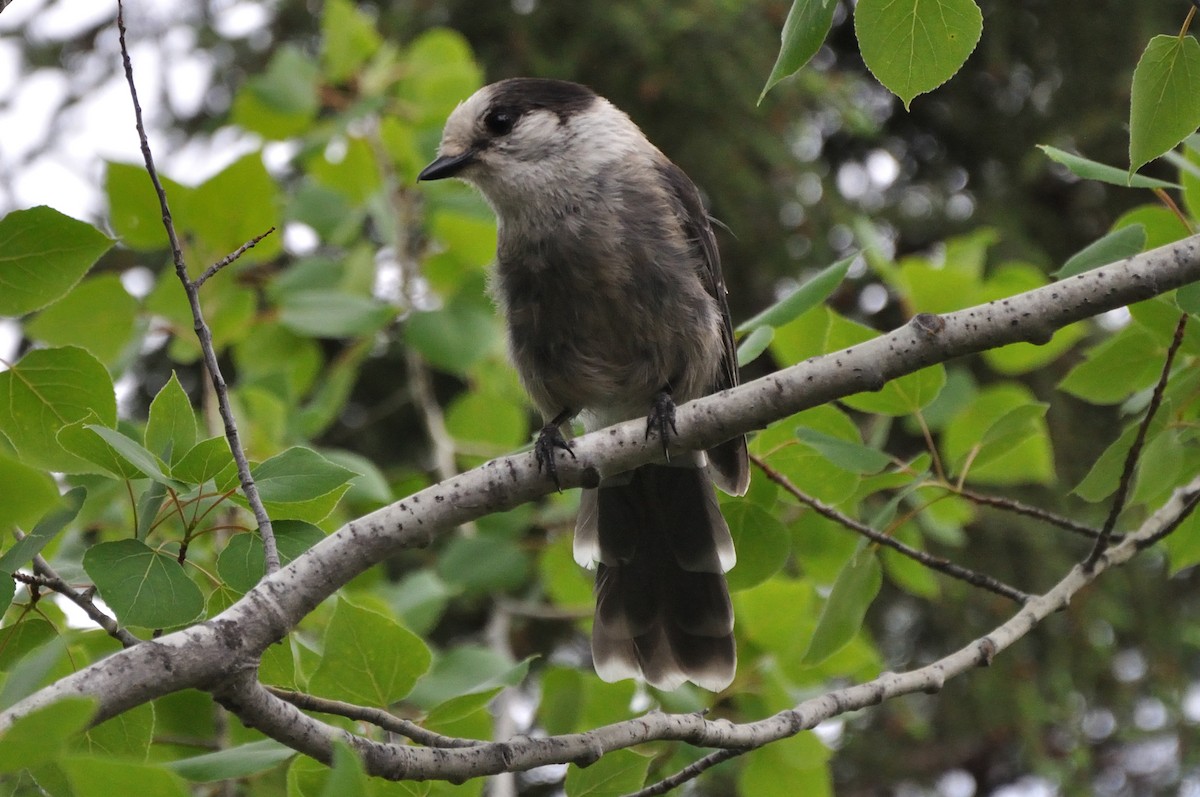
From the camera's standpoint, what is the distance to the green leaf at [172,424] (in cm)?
201

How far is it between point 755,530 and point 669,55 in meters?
3.25

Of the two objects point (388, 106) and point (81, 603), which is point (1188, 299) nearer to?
point (81, 603)

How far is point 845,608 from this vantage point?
245 cm

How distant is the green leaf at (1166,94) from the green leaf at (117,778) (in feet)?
5.18

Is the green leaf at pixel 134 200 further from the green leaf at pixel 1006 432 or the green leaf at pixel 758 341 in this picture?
the green leaf at pixel 1006 432

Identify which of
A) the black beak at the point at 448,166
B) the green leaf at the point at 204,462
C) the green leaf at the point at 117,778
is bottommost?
the black beak at the point at 448,166

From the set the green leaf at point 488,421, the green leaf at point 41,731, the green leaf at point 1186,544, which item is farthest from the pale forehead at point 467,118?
the green leaf at point 41,731

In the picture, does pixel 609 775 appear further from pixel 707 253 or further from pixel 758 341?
pixel 707 253

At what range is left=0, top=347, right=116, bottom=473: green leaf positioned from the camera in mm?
2025

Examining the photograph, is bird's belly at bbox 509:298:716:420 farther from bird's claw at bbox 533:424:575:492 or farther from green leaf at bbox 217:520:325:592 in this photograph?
green leaf at bbox 217:520:325:592

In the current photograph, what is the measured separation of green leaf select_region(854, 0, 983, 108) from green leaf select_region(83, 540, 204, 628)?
4.25 ft

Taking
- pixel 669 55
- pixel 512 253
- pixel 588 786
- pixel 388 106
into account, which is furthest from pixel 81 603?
pixel 669 55

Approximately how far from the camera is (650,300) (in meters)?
3.29

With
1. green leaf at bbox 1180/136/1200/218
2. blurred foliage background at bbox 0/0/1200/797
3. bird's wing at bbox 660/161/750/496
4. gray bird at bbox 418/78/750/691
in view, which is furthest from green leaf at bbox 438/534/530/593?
green leaf at bbox 1180/136/1200/218
